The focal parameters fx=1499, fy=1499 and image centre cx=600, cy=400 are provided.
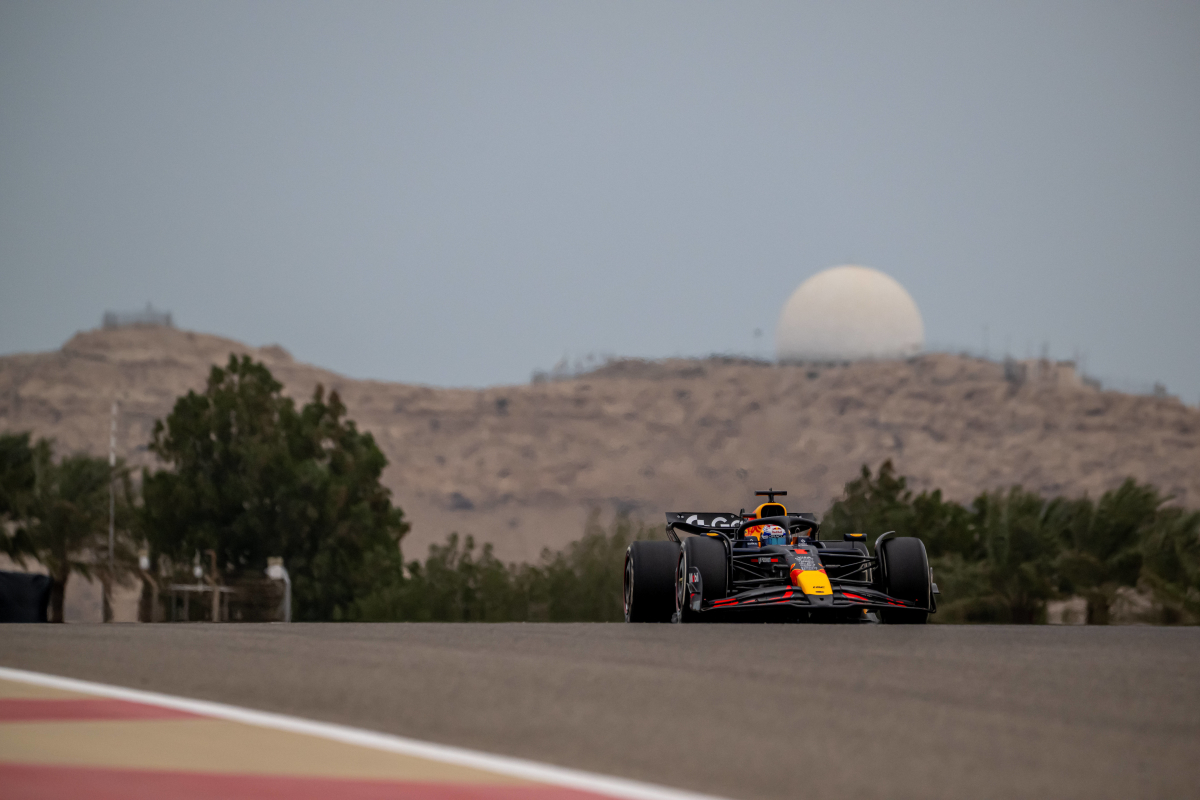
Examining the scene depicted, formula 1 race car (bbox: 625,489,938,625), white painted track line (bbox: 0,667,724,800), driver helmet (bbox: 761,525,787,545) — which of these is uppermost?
driver helmet (bbox: 761,525,787,545)

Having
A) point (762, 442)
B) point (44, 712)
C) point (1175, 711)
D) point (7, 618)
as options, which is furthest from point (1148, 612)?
point (762, 442)

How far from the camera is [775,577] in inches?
589

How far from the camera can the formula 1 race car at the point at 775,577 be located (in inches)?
562

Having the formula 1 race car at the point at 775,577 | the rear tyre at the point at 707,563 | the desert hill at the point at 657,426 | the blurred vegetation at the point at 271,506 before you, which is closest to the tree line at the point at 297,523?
the blurred vegetation at the point at 271,506

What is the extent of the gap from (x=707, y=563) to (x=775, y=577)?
98 cm

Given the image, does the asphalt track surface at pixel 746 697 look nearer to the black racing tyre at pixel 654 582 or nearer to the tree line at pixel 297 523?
the black racing tyre at pixel 654 582

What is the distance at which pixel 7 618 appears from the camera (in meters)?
15.9

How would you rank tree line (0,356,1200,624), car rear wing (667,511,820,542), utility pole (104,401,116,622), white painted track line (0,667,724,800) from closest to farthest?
white painted track line (0,667,724,800)
car rear wing (667,511,820,542)
tree line (0,356,1200,624)
utility pole (104,401,116,622)

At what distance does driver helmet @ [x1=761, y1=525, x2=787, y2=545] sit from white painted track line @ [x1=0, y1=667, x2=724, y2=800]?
835cm

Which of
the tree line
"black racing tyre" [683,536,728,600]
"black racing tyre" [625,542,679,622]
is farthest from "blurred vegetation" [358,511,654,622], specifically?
"black racing tyre" [683,536,728,600]

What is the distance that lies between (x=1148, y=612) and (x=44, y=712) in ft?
97.9

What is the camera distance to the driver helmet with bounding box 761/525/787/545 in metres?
15.3

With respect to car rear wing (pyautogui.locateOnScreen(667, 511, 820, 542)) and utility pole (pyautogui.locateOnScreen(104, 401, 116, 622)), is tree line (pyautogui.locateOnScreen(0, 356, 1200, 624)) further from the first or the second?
car rear wing (pyautogui.locateOnScreen(667, 511, 820, 542))

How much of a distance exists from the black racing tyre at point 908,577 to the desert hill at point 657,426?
229 feet
